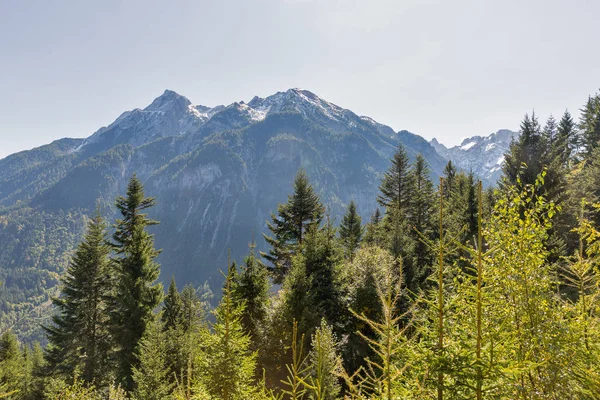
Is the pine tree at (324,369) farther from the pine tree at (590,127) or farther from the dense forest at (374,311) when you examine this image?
the pine tree at (590,127)

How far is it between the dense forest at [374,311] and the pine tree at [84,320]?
4.6 inches

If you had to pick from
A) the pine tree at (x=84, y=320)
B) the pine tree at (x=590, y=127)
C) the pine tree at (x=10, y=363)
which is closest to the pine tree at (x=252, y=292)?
the pine tree at (x=84, y=320)

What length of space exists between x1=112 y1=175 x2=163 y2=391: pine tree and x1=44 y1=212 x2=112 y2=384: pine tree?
1.59 metres

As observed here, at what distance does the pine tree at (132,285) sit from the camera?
22.2 meters

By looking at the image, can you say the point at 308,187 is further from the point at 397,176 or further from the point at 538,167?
the point at 538,167

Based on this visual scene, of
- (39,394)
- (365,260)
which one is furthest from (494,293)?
(39,394)

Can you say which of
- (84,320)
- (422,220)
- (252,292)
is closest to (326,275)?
(252,292)

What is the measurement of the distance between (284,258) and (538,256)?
76.6 feet

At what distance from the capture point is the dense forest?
347 cm

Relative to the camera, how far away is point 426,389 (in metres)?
3.31

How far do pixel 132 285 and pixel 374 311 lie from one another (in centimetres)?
1798

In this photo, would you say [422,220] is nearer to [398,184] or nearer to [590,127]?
[398,184]

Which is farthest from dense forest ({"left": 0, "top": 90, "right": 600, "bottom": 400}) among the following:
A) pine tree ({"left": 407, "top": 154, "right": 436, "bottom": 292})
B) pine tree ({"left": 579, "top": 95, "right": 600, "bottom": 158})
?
pine tree ({"left": 579, "top": 95, "right": 600, "bottom": 158})

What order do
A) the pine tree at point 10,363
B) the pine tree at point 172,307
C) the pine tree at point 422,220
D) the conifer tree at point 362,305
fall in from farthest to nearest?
the pine tree at point 172,307 → the pine tree at point 10,363 → the pine tree at point 422,220 → the conifer tree at point 362,305
